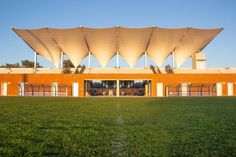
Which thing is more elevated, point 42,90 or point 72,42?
point 72,42

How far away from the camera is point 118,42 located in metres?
47.6

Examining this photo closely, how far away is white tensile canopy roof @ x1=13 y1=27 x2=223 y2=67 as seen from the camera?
44.1 metres

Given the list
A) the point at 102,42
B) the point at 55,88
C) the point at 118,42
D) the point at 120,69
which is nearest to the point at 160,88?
the point at 120,69

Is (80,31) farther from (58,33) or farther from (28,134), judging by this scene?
(28,134)

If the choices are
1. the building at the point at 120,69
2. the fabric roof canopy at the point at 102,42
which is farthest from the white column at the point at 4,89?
the fabric roof canopy at the point at 102,42

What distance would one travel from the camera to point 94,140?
12.7 ft

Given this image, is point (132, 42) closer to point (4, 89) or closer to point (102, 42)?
point (102, 42)

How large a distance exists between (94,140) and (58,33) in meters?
42.7

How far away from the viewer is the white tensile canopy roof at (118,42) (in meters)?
44.1

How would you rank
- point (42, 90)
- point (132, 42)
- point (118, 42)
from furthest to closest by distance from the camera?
point (118, 42) → point (132, 42) → point (42, 90)

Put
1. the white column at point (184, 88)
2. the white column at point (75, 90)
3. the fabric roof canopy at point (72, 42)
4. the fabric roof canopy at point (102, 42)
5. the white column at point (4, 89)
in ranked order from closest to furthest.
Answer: the white column at point (184, 88), the white column at point (75, 90), the white column at point (4, 89), the fabric roof canopy at point (102, 42), the fabric roof canopy at point (72, 42)

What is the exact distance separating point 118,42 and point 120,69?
18.1 ft

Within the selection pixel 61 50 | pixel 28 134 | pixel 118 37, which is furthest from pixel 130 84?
pixel 28 134

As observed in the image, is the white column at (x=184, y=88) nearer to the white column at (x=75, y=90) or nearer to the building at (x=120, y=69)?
the building at (x=120, y=69)
